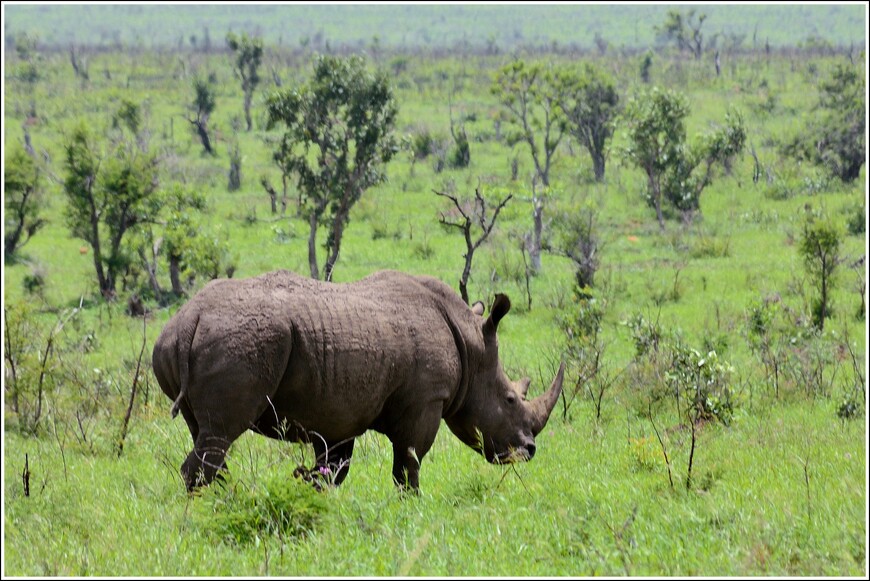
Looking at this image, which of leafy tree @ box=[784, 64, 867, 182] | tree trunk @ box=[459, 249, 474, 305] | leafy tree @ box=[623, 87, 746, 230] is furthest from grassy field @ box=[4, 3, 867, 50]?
tree trunk @ box=[459, 249, 474, 305]

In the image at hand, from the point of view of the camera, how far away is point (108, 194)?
80.8 feet

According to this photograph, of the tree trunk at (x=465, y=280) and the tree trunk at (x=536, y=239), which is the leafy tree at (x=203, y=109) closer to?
the tree trunk at (x=536, y=239)

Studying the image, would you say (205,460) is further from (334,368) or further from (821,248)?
(821,248)

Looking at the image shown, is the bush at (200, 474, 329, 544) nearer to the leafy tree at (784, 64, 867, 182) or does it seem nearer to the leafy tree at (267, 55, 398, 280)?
the leafy tree at (267, 55, 398, 280)

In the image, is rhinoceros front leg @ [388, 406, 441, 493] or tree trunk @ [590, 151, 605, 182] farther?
tree trunk @ [590, 151, 605, 182]

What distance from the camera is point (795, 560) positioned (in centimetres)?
551

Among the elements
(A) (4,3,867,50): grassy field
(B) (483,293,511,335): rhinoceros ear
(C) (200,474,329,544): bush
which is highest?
(B) (483,293,511,335): rhinoceros ear

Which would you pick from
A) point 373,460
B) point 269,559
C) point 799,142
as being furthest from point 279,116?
point 799,142

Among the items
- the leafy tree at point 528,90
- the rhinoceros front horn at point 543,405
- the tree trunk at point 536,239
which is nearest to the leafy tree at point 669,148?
the leafy tree at point 528,90

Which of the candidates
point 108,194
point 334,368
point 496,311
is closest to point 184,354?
point 334,368

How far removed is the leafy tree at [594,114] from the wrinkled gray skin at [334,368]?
27840 mm

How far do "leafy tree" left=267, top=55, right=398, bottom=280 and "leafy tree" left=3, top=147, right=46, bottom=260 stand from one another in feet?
25.2

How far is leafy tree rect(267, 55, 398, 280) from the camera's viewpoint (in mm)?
22781

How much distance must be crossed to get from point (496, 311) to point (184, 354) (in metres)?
2.55
